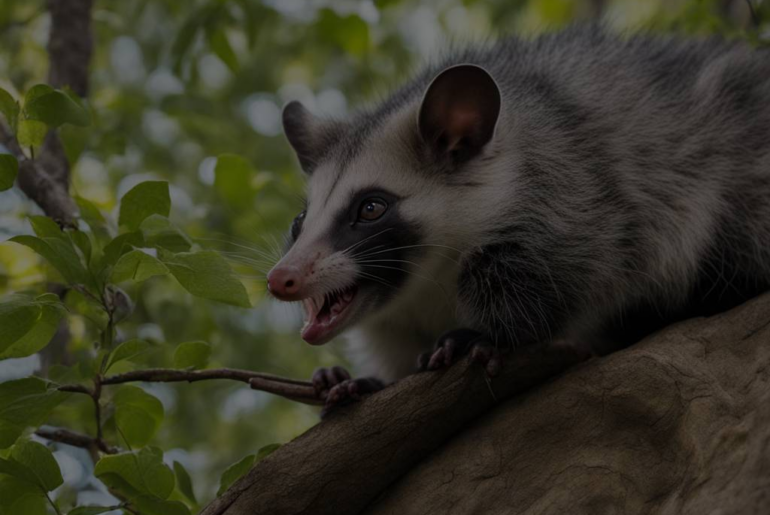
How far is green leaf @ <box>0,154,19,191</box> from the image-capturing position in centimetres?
398

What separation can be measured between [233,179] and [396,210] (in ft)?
3.60

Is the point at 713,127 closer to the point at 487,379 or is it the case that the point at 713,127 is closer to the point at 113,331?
the point at 487,379

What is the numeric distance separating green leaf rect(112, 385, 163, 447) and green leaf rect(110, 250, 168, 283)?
628mm

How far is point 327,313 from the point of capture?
5.02 m

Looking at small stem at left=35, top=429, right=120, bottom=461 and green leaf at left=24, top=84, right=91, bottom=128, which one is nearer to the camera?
green leaf at left=24, top=84, right=91, bottom=128

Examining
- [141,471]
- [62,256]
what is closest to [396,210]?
[62,256]

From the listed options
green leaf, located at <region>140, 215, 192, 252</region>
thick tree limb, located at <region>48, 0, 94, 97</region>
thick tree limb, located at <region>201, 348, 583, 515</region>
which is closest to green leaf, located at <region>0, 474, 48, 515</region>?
thick tree limb, located at <region>201, 348, 583, 515</region>

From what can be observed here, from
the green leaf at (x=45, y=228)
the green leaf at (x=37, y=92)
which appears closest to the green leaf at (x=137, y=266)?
the green leaf at (x=45, y=228)

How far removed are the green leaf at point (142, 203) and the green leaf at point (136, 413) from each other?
0.77m

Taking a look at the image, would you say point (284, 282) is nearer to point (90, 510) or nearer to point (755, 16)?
point (90, 510)

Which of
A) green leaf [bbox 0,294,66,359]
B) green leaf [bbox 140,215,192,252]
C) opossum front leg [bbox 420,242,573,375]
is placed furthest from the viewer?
opossum front leg [bbox 420,242,573,375]

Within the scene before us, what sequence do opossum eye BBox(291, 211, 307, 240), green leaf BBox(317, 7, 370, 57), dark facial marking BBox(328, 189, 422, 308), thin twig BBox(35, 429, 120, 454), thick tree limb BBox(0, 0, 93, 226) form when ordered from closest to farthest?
thin twig BBox(35, 429, 120, 454)
dark facial marking BBox(328, 189, 422, 308)
thick tree limb BBox(0, 0, 93, 226)
opossum eye BBox(291, 211, 307, 240)
green leaf BBox(317, 7, 370, 57)

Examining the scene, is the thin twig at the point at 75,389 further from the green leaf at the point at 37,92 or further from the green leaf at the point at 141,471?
the green leaf at the point at 37,92

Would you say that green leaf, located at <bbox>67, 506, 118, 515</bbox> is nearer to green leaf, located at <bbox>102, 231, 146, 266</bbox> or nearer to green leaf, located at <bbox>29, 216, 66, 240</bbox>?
green leaf, located at <bbox>102, 231, 146, 266</bbox>
